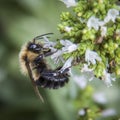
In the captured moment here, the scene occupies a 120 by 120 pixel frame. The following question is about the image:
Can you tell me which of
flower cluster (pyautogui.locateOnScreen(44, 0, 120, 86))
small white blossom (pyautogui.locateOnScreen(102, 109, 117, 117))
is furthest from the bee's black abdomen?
small white blossom (pyautogui.locateOnScreen(102, 109, 117, 117))

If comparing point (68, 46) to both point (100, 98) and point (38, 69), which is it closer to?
point (38, 69)

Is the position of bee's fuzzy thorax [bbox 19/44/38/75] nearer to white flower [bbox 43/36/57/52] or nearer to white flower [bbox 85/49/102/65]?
white flower [bbox 43/36/57/52]

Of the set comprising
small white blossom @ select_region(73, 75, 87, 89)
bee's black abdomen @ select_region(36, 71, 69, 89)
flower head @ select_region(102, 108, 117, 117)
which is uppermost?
bee's black abdomen @ select_region(36, 71, 69, 89)

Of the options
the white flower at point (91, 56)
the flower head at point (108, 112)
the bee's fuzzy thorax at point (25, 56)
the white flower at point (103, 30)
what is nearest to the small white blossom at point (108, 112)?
the flower head at point (108, 112)

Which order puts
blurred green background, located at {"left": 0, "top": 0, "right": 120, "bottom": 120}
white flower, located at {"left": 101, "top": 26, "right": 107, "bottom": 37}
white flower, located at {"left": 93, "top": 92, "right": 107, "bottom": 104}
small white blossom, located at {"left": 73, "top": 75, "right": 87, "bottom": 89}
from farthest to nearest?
blurred green background, located at {"left": 0, "top": 0, "right": 120, "bottom": 120} < white flower, located at {"left": 93, "top": 92, "right": 107, "bottom": 104} < small white blossom, located at {"left": 73, "top": 75, "right": 87, "bottom": 89} < white flower, located at {"left": 101, "top": 26, "right": 107, "bottom": 37}

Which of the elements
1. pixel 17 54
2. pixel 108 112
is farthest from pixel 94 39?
pixel 17 54

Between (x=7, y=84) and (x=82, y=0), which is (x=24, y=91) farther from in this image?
(x=82, y=0)

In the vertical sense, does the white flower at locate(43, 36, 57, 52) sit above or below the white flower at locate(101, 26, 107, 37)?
below
